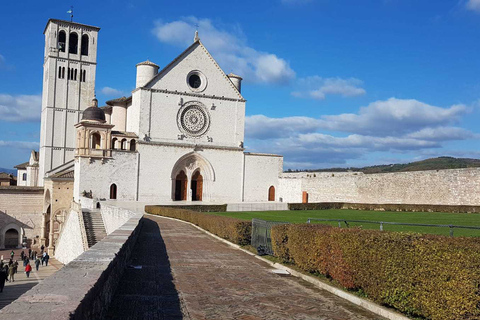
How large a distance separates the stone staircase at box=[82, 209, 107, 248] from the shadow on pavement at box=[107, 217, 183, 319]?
55.5 ft

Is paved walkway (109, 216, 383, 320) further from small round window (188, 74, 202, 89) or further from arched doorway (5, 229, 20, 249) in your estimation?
arched doorway (5, 229, 20, 249)

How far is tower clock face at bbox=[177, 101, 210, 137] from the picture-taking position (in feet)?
155

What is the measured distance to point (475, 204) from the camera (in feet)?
99.3

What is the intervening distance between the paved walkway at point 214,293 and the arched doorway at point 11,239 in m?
43.5

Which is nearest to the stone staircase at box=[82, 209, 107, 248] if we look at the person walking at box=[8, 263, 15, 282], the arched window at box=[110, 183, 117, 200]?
the person walking at box=[8, 263, 15, 282]

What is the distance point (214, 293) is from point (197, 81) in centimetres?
4084

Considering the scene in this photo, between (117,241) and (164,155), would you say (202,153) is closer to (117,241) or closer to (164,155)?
(164,155)

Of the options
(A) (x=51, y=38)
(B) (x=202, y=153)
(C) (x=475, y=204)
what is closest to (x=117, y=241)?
(C) (x=475, y=204)

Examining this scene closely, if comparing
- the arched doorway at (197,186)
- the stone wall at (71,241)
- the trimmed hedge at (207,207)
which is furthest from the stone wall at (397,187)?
the stone wall at (71,241)

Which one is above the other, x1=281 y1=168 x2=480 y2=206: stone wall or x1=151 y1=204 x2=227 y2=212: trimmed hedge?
x1=281 y1=168 x2=480 y2=206: stone wall

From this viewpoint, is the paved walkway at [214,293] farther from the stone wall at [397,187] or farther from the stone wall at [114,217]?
the stone wall at [397,187]

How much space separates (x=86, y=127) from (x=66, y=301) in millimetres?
39899

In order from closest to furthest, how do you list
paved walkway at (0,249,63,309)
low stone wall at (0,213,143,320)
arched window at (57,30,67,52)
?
low stone wall at (0,213,143,320) → paved walkway at (0,249,63,309) → arched window at (57,30,67,52)

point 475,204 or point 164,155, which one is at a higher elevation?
point 164,155
